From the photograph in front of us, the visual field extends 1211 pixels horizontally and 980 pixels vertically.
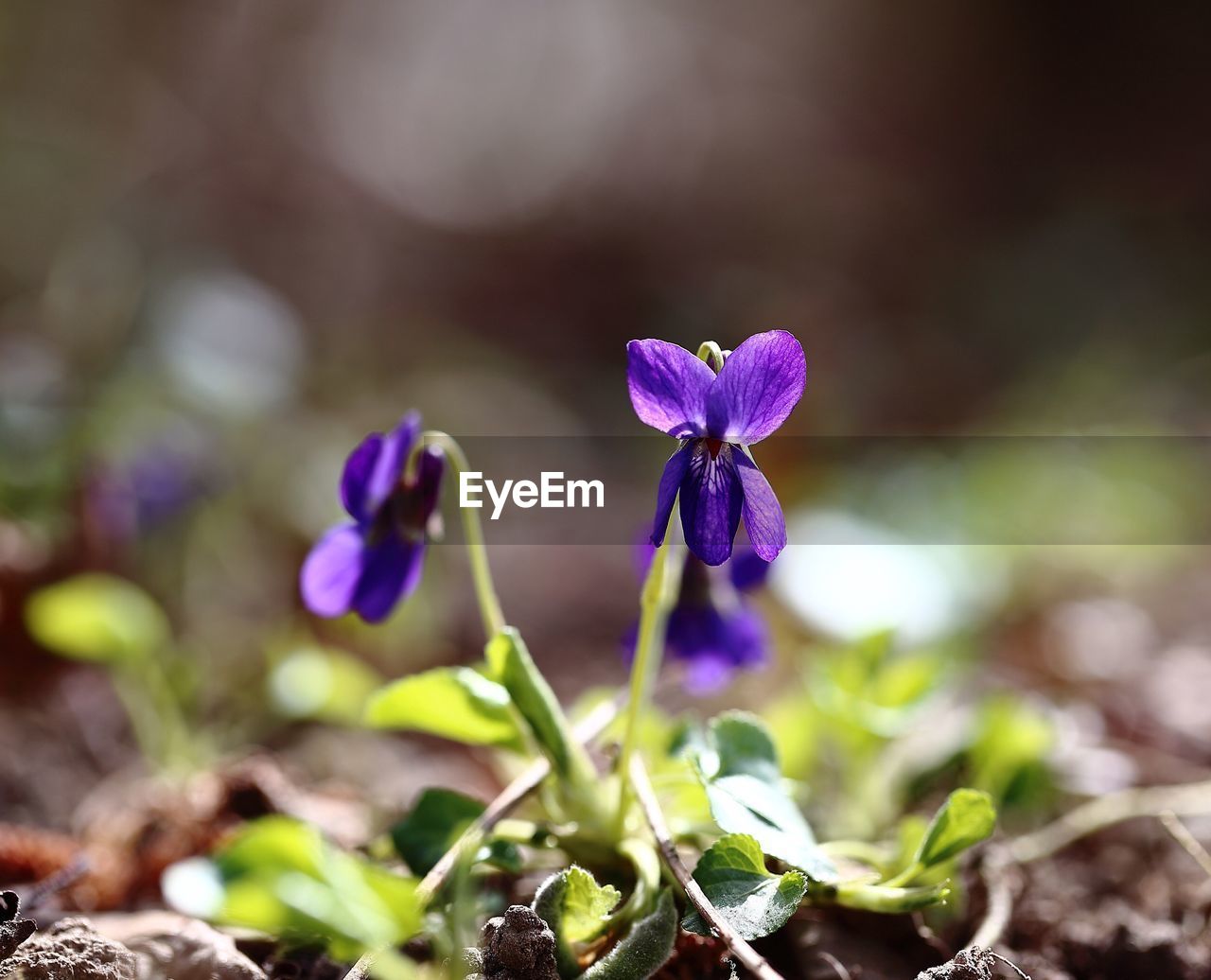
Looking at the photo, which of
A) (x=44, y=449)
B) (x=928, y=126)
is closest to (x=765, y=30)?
(x=928, y=126)

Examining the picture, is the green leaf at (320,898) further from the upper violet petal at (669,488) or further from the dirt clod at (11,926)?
the upper violet petal at (669,488)

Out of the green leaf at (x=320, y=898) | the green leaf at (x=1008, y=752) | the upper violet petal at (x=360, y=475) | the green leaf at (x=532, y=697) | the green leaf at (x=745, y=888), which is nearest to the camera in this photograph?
the green leaf at (x=320, y=898)

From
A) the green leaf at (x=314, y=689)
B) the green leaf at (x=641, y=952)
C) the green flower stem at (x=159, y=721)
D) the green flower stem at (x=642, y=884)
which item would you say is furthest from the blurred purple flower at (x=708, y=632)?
the green flower stem at (x=159, y=721)

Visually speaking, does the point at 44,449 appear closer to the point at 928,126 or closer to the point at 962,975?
the point at 962,975

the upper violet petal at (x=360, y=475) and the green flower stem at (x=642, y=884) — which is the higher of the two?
the upper violet petal at (x=360, y=475)

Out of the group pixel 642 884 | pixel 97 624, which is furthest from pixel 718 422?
pixel 97 624

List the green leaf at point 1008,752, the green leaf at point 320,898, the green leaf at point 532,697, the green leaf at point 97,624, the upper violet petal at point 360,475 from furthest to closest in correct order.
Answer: the green leaf at point 97,624
the green leaf at point 1008,752
the upper violet petal at point 360,475
the green leaf at point 532,697
the green leaf at point 320,898
